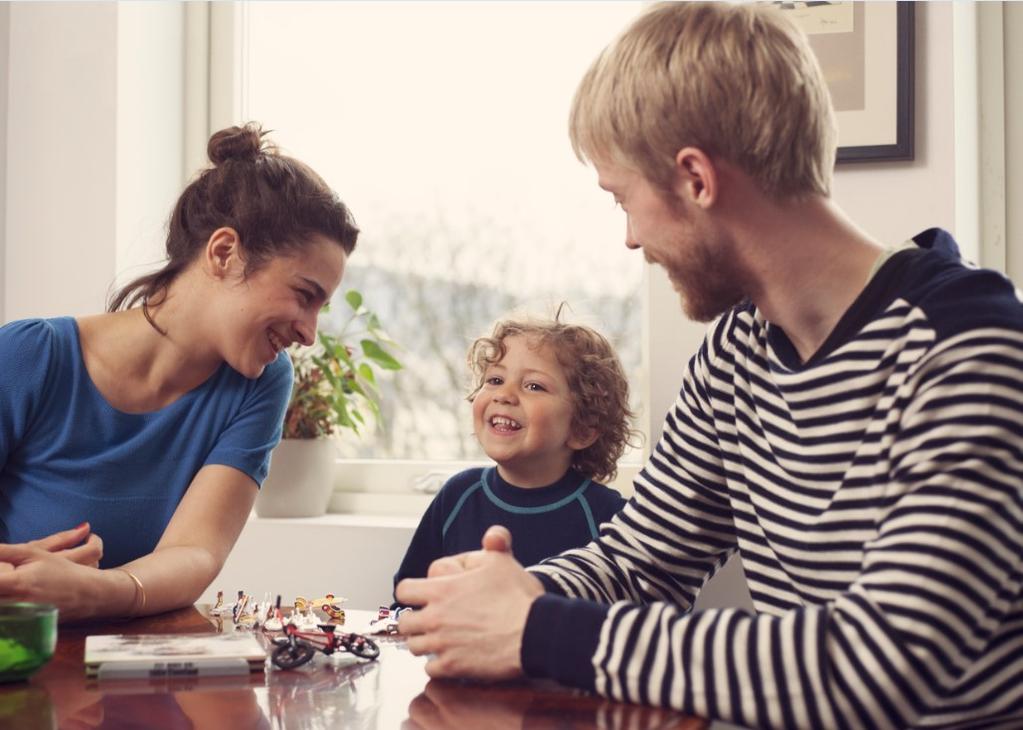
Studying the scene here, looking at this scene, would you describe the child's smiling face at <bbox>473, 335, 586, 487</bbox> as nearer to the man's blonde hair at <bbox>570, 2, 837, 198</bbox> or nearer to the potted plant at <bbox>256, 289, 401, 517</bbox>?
the potted plant at <bbox>256, 289, 401, 517</bbox>

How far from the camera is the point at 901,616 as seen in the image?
2.97ft

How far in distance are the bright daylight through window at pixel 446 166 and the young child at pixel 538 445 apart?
33 cm

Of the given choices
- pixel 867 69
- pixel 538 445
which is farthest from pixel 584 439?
pixel 867 69

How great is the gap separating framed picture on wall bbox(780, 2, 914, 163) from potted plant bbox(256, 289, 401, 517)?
1142 millimetres

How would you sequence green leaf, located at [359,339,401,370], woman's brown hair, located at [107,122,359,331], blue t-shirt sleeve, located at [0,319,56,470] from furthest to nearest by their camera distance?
green leaf, located at [359,339,401,370]
woman's brown hair, located at [107,122,359,331]
blue t-shirt sleeve, located at [0,319,56,470]

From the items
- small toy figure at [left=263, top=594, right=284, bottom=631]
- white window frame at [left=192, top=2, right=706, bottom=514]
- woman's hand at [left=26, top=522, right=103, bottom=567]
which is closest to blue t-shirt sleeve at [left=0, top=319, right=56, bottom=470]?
woman's hand at [left=26, top=522, right=103, bottom=567]

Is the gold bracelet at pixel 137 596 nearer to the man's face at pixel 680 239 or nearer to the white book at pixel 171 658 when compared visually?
the white book at pixel 171 658

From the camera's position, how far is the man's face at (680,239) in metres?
1.21

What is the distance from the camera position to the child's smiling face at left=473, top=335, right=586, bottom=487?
2.19 meters

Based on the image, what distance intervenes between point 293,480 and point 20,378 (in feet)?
3.20

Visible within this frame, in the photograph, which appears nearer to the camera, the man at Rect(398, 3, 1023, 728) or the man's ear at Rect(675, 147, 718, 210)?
the man at Rect(398, 3, 1023, 728)

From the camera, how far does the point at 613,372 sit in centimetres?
229

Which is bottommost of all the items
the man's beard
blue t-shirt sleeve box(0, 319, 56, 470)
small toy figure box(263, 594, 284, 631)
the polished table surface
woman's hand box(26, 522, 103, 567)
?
small toy figure box(263, 594, 284, 631)

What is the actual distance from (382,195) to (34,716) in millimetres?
2010
